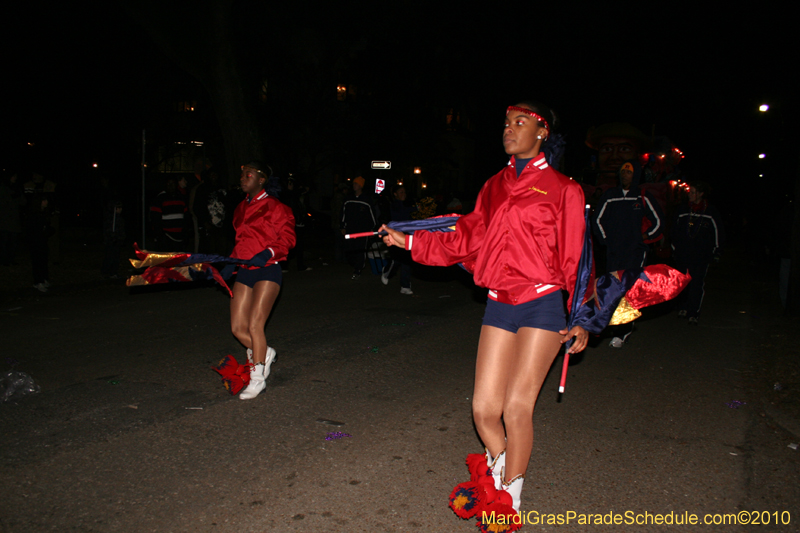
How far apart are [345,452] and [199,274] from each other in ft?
6.51

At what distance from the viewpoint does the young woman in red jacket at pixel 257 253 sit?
520cm

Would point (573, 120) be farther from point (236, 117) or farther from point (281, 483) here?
point (281, 483)

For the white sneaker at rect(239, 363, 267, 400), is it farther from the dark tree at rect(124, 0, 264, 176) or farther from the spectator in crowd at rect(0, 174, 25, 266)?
the dark tree at rect(124, 0, 264, 176)

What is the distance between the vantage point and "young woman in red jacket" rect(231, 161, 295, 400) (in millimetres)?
5203

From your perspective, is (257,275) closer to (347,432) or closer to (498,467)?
(347,432)

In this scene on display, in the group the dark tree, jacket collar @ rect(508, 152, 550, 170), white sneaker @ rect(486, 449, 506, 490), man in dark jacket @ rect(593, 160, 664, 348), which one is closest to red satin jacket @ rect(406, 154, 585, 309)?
jacket collar @ rect(508, 152, 550, 170)

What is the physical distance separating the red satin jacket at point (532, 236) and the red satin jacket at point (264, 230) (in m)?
2.41

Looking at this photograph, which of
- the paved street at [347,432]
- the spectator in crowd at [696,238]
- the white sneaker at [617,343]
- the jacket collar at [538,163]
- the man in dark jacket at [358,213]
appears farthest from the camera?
the man in dark jacket at [358,213]

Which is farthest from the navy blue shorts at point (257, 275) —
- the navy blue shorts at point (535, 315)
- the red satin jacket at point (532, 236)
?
the navy blue shorts at point (535, 315)

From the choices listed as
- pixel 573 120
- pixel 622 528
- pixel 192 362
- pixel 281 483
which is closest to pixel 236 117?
pixel 192 362

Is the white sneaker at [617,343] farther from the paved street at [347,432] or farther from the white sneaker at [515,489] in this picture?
the white sneaker at [515,489]

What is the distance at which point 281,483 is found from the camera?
12.4 feet

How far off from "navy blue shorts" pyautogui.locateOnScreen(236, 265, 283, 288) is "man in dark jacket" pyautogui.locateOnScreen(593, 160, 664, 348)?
391 centimetres

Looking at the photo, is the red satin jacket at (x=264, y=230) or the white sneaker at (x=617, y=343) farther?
the white sneaker at (x=617, y=343)
